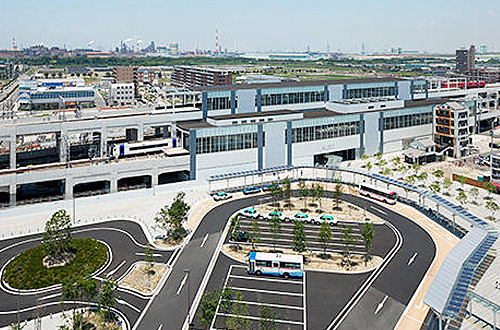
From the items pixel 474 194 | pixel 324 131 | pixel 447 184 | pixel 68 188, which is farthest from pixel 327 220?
pixel 68 188

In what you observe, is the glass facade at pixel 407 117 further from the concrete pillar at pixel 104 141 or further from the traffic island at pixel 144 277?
the traffic island at pixel 144 277

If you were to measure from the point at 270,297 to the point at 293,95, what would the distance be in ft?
147

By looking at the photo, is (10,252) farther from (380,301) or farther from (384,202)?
(384,202)

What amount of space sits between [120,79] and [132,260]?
11783 cm

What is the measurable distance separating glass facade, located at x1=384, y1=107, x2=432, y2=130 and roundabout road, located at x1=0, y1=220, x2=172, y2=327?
44240mm

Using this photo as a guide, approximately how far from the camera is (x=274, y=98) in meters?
64.3

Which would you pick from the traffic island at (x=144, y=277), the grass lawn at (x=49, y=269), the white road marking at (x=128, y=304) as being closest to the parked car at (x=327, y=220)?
the traffic island at (x=144, y=277)

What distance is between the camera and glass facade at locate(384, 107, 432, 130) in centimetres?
6438

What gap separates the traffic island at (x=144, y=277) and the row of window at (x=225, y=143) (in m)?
22.3

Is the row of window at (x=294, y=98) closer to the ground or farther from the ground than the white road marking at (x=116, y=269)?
farther from the ground

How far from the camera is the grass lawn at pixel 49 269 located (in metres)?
28.7

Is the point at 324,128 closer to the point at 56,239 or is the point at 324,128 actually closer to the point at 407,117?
the point at 407,117

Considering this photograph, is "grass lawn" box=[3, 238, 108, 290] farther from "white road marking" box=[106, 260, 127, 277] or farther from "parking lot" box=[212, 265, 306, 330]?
"parking lot" box=[212, 265, 306, 330]

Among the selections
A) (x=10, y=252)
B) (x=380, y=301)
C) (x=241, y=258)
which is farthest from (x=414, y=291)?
(x=10, y=252)
